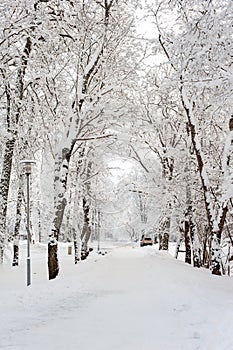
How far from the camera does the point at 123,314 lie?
6.86 m

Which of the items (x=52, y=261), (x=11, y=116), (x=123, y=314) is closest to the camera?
(x=123, y=314)

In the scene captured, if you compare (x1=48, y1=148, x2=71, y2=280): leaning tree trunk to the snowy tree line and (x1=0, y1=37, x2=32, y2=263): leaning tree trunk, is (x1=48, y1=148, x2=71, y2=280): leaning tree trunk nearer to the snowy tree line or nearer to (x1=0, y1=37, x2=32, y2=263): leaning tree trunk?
the snowy tree line

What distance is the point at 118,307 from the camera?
739 centimetres

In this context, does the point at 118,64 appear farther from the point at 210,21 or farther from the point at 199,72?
the point at 210,21

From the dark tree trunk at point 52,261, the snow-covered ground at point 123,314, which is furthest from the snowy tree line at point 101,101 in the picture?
the snow-covered ground at point 123,314

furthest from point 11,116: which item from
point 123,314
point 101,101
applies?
point 123,314

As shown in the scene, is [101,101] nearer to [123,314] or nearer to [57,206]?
[57,206]

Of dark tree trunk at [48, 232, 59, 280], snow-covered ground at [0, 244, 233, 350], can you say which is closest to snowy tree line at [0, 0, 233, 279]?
dark tree trunk at [48, 232, 59, 280]

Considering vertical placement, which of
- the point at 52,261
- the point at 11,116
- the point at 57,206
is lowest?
the point at 52,261

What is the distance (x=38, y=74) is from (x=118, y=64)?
3.06 metres

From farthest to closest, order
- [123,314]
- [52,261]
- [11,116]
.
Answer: [11,116] → [52,261] → [123,314]

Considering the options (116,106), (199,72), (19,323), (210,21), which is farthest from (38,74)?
(19,323)

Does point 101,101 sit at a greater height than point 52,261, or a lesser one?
greater

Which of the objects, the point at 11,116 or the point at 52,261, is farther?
the point at 11,116
